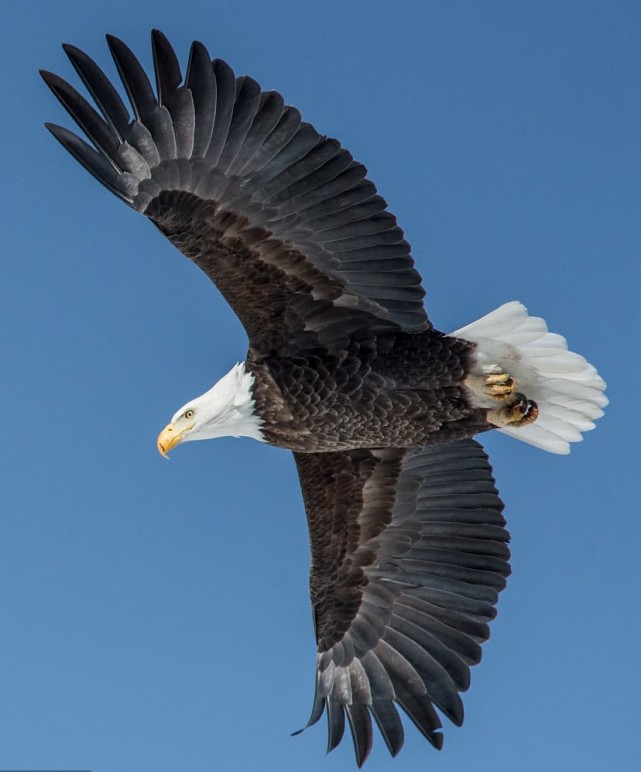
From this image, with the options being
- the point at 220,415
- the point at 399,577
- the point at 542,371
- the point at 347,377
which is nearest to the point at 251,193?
the point at 347,377

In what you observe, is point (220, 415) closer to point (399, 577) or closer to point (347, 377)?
point (347, 377)

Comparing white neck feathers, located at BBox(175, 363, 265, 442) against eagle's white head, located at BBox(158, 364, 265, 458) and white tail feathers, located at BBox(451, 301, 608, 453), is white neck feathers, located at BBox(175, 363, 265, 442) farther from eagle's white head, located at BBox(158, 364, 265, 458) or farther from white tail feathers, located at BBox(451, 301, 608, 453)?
white tail feathers, located at BBox(451, 301, 608, 453)

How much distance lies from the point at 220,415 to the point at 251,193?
4.39 ft

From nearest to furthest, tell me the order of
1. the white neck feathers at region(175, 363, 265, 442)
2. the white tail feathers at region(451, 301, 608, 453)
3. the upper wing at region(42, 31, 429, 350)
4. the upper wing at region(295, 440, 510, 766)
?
the upper wing at region(42, 31, 429, 350) < the white neck feathers at region(175, 363, 265, 442) < the white tail feathers at region(451, 301, 608, 453) < the upper wing at region(295, 440, 510, 766)

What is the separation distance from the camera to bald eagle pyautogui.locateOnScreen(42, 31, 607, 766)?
26.3 ft

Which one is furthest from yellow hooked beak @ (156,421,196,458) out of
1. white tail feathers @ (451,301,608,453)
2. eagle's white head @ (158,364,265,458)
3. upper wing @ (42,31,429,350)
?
white tail feathers @ (451,301,608,453)

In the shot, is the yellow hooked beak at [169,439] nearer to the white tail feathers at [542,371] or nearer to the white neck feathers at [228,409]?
the white neck feathers at [228,409]

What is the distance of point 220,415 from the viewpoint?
8570 mm

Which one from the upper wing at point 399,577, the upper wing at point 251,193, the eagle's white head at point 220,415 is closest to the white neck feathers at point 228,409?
the eagle's white head at point 220,415

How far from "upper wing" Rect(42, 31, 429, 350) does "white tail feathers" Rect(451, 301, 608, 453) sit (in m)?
0.51

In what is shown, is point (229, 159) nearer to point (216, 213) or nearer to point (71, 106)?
point (216, 213)

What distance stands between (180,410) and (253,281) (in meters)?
0.95

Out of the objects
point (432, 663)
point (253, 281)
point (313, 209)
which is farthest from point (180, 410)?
point (432, 663)

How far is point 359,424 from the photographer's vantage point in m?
8.48
